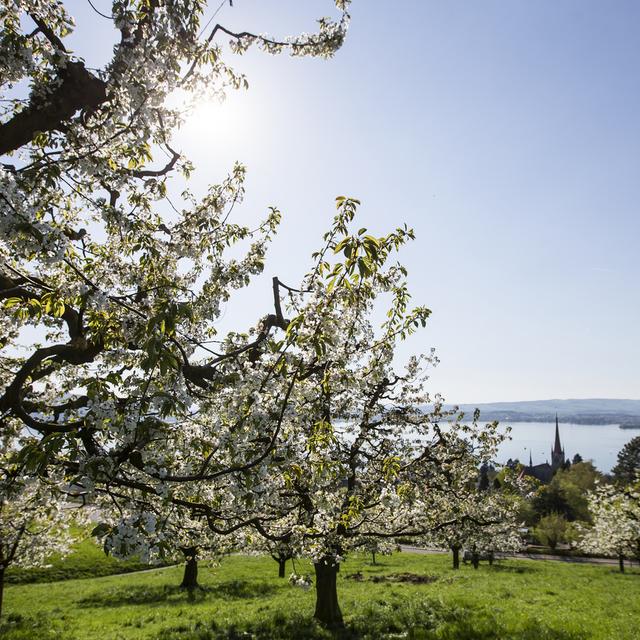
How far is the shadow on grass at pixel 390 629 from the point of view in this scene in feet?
46.7

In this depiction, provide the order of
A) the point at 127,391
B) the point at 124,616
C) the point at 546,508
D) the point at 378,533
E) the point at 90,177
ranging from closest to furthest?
the point at 127,391
the point at 90,177
the point at 378,533
the point at 124,616
the point at 546,508

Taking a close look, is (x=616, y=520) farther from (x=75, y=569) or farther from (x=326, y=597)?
(x=75, y=569)

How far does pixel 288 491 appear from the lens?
1166cm

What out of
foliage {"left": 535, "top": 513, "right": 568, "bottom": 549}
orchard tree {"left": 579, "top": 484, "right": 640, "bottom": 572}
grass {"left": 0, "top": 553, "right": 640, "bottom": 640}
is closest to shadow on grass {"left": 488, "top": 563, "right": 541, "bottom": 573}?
orchard tree {"left": 579, "top": 484, "right": 640, "bottom": 572}

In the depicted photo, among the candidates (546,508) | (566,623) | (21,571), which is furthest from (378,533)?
(546,508)

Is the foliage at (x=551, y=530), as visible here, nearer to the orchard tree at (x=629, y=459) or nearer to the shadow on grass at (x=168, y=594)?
the orchard tree at (x=629, y=459)

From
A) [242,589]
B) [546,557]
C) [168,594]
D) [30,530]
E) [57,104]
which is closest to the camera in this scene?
[57,104]

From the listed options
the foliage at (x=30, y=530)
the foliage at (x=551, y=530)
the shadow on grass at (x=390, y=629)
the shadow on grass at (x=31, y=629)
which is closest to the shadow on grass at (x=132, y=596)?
the foliage at (x=30, y=530)

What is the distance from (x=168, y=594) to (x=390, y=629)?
1549cm

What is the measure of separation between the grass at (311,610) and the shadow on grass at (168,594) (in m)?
0.06

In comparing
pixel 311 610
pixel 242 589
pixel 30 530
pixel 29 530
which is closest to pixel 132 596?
pixel 242 589

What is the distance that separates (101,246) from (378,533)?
11.1 metres

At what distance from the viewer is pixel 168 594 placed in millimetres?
25672

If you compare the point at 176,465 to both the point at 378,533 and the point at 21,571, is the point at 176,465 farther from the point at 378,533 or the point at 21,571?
the point at 21,571
